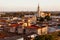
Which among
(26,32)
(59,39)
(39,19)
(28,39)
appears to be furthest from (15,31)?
(39,19)

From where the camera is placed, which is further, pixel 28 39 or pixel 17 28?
pixel 17 28

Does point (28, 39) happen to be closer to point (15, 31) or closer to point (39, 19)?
point (15, 31)

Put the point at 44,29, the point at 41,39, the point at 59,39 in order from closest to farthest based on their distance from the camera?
the point at 41,39 → the point at 59,39 → the point at 44,29

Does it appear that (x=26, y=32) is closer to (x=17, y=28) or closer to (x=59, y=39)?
(x=17, y=28)

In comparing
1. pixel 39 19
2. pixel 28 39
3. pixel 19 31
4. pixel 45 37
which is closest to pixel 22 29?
pixel 19 31

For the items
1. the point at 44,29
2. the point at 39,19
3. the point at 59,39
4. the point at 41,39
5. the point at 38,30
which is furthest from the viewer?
the point at 39,19

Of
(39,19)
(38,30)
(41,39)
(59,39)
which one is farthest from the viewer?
(39,19)

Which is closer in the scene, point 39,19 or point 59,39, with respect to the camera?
point 59,39

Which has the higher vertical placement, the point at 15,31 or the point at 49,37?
the point at 49,37

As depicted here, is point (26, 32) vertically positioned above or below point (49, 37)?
below
